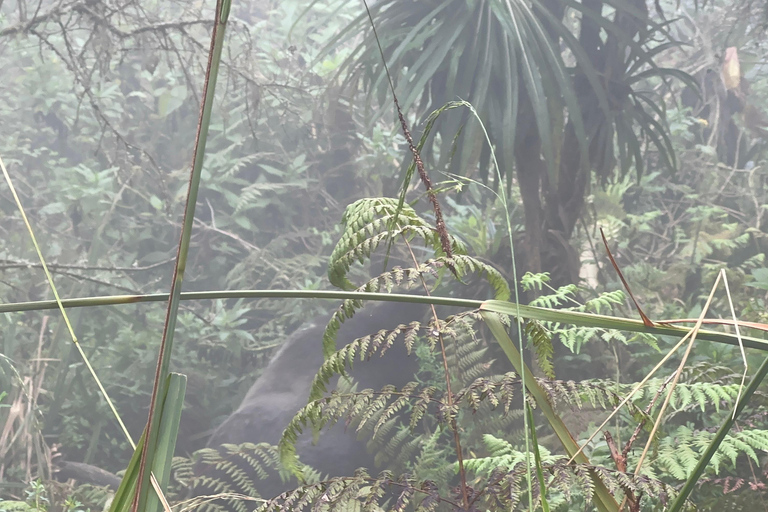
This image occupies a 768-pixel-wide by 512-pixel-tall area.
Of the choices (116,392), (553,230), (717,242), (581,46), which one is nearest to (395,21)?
(581,46)

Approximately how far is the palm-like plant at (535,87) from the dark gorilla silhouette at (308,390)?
0.61 metres

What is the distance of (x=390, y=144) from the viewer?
119 inches

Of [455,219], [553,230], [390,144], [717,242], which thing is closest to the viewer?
[553,230]

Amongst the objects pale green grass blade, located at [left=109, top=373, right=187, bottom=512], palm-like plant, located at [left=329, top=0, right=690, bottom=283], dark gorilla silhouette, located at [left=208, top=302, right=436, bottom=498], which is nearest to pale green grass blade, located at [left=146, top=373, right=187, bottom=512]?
pale green grass blade, located at [left=109, top=373, right=187, bottom=512]

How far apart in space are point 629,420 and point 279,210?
2.25m

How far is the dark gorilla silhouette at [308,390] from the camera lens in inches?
72.2

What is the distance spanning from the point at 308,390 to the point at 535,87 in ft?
4.55

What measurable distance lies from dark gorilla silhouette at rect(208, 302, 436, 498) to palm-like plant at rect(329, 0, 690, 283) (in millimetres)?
609

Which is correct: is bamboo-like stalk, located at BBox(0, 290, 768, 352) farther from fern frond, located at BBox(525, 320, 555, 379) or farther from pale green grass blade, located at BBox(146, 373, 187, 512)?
fern frond, located at BBox(525, 320, 555, 379)

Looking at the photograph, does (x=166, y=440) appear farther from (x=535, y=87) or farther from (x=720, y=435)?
(x=535, y=87)

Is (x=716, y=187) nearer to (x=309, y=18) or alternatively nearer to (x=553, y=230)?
(x=553, y=230)

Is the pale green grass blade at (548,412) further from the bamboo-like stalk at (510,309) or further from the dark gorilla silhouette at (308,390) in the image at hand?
the dark gorilla silhouette at (308,390)

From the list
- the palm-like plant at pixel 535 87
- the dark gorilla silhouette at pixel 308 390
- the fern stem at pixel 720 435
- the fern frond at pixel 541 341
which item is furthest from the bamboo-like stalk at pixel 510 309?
the palm-like plant at pixel 535 87

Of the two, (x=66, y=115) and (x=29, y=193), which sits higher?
(x=66, y=115)
